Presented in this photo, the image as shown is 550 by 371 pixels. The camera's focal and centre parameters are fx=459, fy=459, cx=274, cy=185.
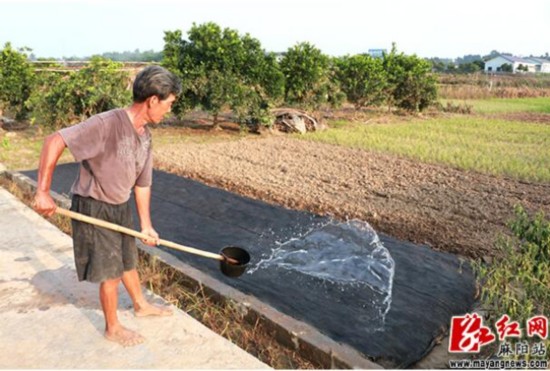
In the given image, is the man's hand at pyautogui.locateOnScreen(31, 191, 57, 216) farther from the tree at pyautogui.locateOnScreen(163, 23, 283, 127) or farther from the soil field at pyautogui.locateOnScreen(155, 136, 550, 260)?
the tree at pyautogui.locateOnScreen(163, 23, 283, 127)

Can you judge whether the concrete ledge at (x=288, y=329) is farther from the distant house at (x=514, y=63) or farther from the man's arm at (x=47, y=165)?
the distant house at (x=514, y=63)

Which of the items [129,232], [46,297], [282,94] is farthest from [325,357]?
[282,94]

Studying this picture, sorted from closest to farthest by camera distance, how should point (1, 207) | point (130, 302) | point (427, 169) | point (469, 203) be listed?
point (130, 302) < point (1, 207) < point (469, 203) < point (427, 169)

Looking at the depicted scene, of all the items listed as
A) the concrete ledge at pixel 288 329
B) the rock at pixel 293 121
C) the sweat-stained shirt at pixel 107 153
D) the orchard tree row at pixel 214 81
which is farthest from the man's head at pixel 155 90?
the rock at pixel 293 121

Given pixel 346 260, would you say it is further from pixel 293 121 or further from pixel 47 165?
pixel 293 121

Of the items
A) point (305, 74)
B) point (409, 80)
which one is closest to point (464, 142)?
point (305, 74)

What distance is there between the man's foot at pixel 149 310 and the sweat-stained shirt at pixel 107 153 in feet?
2.68

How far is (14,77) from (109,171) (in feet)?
35.4

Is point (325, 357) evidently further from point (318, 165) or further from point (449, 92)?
point (449, 92)

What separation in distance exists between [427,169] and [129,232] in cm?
685

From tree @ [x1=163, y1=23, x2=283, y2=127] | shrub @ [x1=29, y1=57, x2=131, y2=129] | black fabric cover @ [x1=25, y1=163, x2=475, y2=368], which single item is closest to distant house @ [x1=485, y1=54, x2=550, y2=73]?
tree @ [x1=163, y1=23, x2=283, y2=127]

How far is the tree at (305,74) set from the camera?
14.0 metres

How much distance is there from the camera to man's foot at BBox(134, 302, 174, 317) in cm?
312

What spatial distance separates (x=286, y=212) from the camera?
19.0 ft
